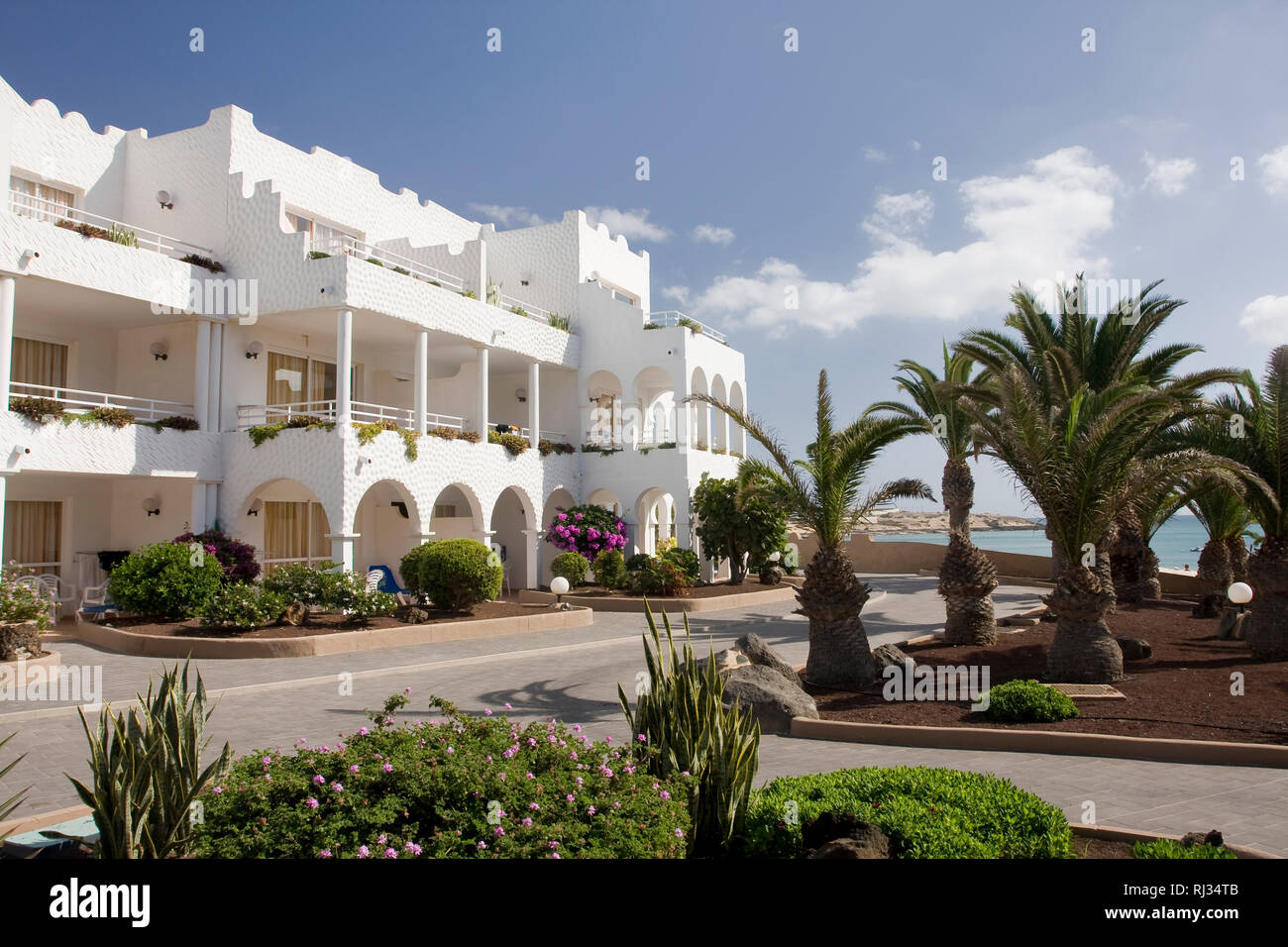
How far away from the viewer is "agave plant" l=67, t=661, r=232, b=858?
4398 mm

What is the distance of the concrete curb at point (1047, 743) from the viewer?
26.1 ft

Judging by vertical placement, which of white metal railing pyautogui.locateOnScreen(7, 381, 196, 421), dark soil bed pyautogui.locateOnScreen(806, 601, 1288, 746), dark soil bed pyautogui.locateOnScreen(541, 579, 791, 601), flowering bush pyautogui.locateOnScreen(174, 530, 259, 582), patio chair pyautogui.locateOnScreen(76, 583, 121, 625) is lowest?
dark soil bed pyautogui.locateOnScreen(806, 601, 1288, 746)

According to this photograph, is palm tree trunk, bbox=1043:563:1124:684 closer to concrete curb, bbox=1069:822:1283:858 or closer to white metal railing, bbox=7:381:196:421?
concrete curb, bbox=1069:822:1283:858

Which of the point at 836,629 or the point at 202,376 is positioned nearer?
the point at 836,629

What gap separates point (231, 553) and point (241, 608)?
4274mm

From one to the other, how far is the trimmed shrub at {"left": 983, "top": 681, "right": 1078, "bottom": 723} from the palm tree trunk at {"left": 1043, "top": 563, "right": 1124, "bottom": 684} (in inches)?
80.9

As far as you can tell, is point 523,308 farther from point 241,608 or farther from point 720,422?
point 241,608

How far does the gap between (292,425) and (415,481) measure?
296 cm

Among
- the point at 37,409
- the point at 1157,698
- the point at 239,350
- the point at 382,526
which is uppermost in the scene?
the point at 239,350

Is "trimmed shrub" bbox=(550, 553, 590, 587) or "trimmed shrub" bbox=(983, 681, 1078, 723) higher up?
"trimmed shrub" bbox=(550, 553, 590, 587)

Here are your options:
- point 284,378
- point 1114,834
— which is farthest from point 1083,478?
point 284,378

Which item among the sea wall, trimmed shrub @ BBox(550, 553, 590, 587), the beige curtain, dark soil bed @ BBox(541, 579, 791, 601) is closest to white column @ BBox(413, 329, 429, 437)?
the beige curtain

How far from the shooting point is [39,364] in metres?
19.4

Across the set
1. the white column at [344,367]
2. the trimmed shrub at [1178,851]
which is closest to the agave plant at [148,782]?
the trimmed shrub at [1178,851]
